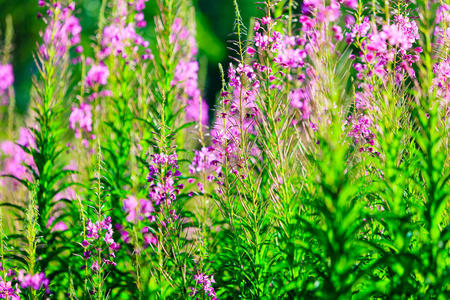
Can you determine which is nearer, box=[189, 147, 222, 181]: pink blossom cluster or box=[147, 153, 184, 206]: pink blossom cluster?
box=[147, 153, 184, 206]: pink blossom cluster

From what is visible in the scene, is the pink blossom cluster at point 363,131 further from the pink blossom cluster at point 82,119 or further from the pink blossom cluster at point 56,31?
the pink blossom cluster at point 82,119

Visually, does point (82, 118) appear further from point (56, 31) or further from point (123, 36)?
point (56, 31)

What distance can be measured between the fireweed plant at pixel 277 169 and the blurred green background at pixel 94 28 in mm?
16642

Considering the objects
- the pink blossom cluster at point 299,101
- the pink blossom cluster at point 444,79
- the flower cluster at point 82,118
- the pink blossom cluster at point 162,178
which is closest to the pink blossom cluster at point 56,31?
the flower cluster at point 82,118

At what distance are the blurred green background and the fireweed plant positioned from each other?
16.6 m

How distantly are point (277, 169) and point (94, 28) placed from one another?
68.5 feet

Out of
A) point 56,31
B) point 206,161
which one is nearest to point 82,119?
point 56,31

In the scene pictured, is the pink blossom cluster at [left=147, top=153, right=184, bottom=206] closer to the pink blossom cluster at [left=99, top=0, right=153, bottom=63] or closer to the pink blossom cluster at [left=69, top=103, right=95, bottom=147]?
the pink blossom cluster at [left=99, top=0, right=153, bottom=63]

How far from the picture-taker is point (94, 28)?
21.1m

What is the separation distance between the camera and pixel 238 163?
2746 mm

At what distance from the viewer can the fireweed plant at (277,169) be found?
2047mm

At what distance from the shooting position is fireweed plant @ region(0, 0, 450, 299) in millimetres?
2047

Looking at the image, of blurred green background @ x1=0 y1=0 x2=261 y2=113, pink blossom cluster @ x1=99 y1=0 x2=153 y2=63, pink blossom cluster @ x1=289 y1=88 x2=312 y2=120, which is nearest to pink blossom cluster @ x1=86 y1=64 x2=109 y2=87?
pink blossom cluster @ x1=99 y1=0 x2=153 y2=63

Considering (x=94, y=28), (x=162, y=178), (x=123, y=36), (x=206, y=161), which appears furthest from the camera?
(x=94, y=28)
